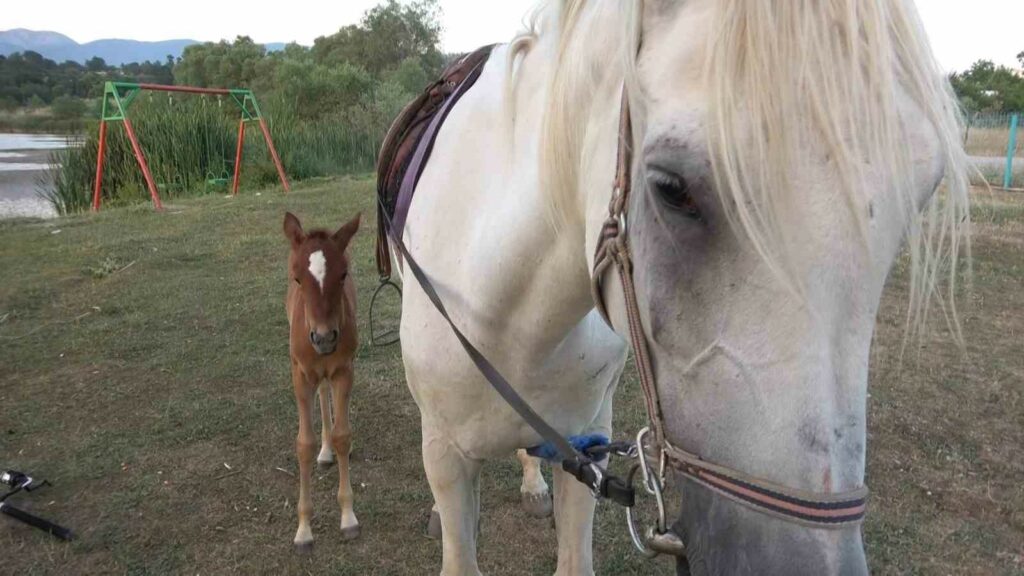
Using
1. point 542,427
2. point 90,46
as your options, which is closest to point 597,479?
point 542,427

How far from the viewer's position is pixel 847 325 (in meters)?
0.74

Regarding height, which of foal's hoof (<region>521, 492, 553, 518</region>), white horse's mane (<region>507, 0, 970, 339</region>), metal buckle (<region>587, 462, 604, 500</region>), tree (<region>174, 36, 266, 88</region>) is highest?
tree (<region>174, 36, 266, 88</region>)

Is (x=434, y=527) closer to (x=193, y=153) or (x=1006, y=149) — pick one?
(x=193, y=153)

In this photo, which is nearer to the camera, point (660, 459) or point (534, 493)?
point (660, 459)

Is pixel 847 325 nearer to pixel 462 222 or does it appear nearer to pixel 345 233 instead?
pixel 462 222

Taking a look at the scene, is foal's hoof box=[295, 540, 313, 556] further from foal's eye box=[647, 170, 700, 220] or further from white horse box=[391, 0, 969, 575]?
foal's eye box=[647, 170, 700, 220]

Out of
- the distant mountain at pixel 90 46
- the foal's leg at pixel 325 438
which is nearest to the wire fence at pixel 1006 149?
the foal's leg at pixel 325 438

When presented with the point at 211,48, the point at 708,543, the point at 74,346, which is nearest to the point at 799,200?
the point at 708,543

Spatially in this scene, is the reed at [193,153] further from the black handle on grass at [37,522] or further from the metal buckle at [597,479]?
the metal buckle at [597,479]

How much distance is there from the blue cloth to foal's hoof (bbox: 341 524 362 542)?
5.18 ft

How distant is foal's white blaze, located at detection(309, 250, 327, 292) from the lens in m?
2.72

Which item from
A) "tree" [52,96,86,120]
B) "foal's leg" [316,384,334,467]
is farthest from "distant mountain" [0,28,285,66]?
"foal's leg" [316,384,334,467]

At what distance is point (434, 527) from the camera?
2857 mm

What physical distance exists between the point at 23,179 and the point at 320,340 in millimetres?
18715
